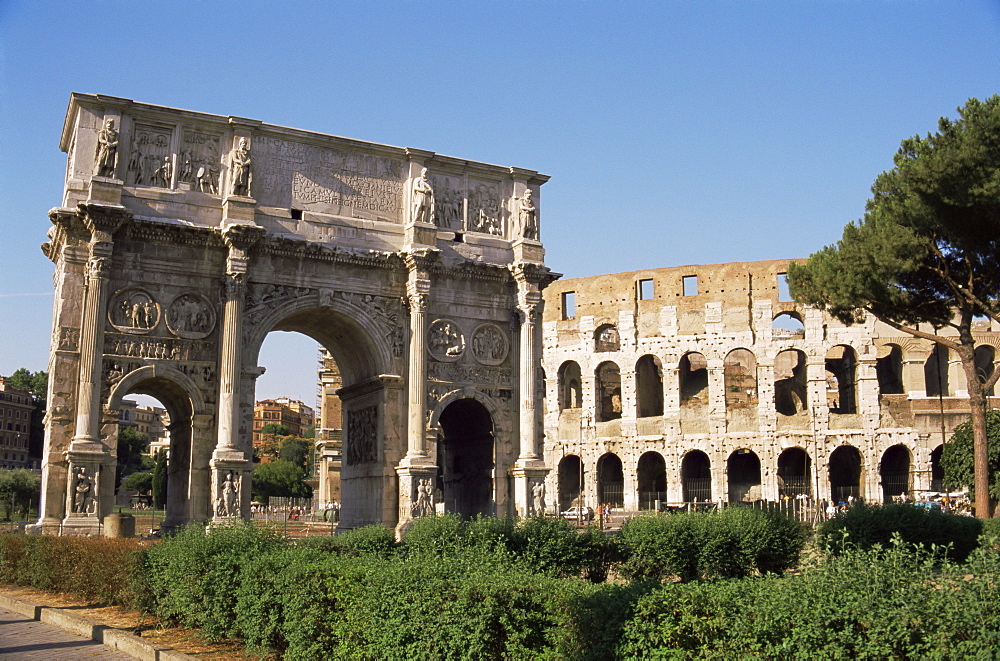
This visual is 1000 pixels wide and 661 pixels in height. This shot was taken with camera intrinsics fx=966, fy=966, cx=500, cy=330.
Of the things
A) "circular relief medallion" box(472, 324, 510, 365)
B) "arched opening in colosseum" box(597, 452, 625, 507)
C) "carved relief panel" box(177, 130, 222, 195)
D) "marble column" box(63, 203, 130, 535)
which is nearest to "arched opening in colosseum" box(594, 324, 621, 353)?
"arched opening in colosseum" box(597, 452, 625, 507)

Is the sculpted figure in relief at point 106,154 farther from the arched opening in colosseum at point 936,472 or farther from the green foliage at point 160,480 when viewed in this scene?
the arched opening in colosseum at point 936,472

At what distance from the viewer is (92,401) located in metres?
19.3

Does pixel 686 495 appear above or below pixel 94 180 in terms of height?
below

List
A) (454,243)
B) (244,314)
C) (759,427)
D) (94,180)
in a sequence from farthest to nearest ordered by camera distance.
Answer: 1. (759,427)
2. (454,243)
3. (244,314)
4. (94,180)

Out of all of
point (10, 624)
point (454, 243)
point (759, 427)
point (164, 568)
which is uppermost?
point (454, 243)

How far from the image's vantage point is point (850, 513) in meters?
17.0

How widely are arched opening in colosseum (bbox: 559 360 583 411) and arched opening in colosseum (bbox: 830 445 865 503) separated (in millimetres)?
12645

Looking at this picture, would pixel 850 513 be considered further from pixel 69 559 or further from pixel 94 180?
pixel 94 180

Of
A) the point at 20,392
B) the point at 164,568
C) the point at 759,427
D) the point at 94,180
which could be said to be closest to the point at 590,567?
the point at 164,568

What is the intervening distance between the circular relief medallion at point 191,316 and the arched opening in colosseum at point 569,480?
A: 28848 millimetres

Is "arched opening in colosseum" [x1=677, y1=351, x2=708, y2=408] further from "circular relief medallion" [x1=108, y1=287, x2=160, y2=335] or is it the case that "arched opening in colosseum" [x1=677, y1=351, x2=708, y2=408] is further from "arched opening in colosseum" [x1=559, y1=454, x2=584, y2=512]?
"circular relief medallion" [x1=108, y1=287, x2=160, y2=335]

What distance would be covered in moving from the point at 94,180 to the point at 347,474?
907 cm

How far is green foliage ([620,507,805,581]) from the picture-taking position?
45.4 feet

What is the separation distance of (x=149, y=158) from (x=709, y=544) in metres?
14.5
